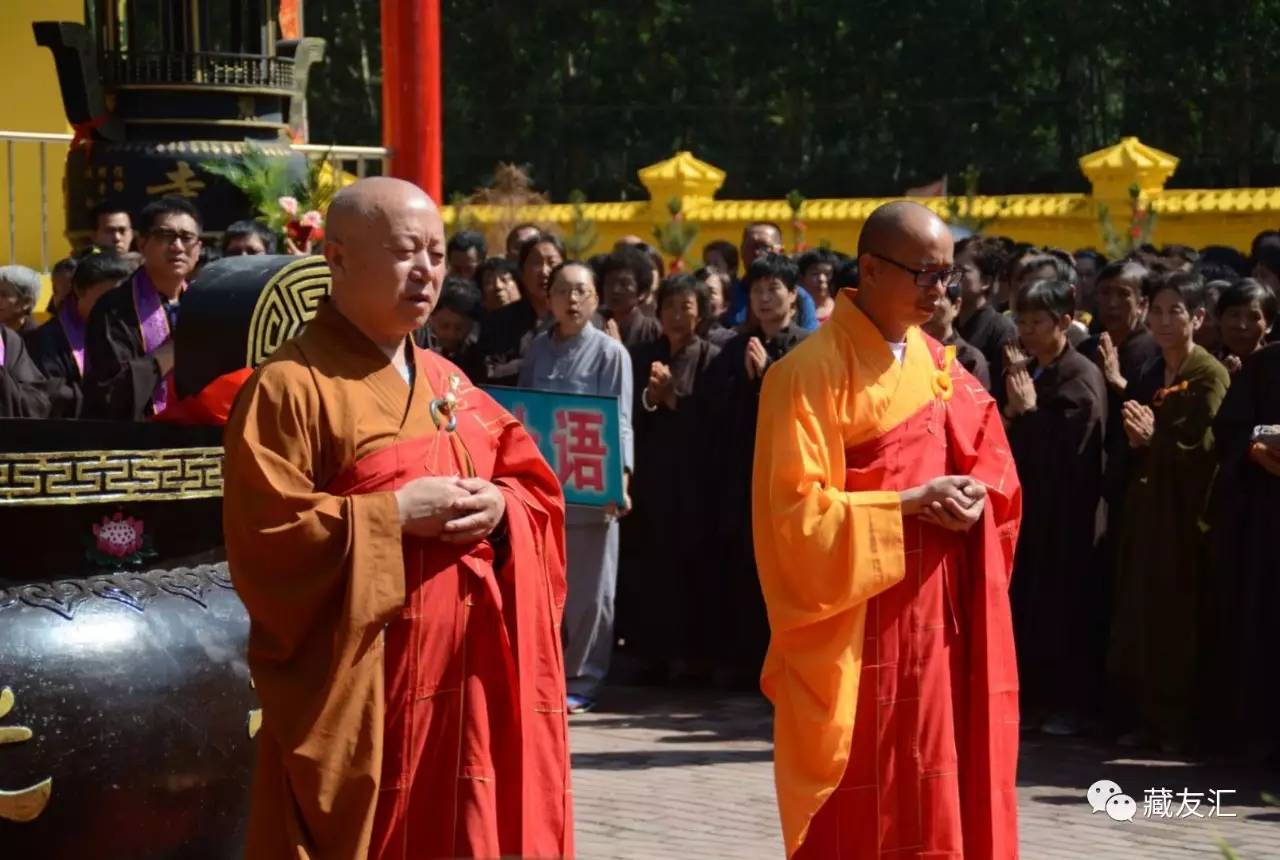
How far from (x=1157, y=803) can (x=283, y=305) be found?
133 inches

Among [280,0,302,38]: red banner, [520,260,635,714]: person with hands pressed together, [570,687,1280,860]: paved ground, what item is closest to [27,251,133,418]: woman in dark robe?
[520,260,635,714]: person with hands pressed together

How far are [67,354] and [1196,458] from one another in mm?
4024

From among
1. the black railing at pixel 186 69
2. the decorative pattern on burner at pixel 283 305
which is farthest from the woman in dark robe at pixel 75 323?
the decorative pattern on burner at pixel 283 305

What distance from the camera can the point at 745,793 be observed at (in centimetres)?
677

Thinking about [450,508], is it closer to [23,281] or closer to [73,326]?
[73,326]

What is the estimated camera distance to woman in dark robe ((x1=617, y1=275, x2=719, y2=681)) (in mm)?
8781

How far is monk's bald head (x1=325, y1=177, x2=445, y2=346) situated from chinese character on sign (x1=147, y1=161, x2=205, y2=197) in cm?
641

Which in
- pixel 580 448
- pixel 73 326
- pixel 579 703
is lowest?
pixel 579 703

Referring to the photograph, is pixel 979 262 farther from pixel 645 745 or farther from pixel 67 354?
pixel 67 354

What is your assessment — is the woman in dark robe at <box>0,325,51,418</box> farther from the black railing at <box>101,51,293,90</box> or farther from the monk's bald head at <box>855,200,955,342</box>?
the monk's bald head at <box>855,200,955,342</box>

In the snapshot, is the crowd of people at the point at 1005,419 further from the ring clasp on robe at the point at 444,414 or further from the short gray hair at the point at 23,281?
the ring clasp on robe at the point at 444,414

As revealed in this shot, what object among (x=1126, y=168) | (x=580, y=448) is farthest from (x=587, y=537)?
(x=1126, y=168)

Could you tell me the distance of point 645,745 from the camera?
759cm

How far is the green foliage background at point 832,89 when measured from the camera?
23141mm
